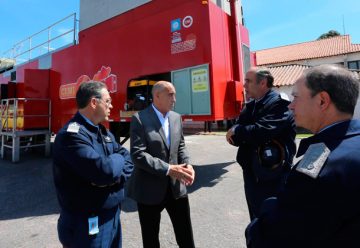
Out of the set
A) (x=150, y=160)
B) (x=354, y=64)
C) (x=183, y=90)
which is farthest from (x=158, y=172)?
(x=354, y=64)

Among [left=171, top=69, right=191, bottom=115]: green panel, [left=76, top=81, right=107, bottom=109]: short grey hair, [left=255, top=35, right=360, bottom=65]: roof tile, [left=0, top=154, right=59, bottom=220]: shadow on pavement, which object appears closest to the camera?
[left=76, top=81, right=107, bottom=109]: short grey hair

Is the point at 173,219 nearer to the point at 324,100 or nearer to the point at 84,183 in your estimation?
the point at 84,183

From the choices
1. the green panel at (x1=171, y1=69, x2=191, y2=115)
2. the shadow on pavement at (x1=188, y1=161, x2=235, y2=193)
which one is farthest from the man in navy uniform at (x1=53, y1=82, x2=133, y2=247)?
the shadow on pavement at (x1=188, y1=161, x2=235, y2=193)

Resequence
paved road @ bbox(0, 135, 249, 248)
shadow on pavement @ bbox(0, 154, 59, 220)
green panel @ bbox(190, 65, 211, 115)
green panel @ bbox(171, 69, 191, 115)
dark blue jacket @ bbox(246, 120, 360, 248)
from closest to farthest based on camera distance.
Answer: dark blue jacket @ bbox(246, 120, 360, 248) < paved road @ bbox(0, 135, 249, 248) < green panel @ bbox(190, 65, 211, 115) < green panel @ bbox(171, 69, 191, 115) < shadow on pavement @ bbox(0, 154, 59, 220)

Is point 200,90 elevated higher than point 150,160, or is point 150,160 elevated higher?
point 200,90

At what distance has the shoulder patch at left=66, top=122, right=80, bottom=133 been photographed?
1.62 meters

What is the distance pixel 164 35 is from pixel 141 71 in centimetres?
73

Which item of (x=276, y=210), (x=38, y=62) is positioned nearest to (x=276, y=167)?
(x=276, y=210)

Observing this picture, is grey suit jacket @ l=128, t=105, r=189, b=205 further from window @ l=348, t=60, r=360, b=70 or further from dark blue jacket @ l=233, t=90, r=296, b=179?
window @ l=348, t=60, r=360, b=70

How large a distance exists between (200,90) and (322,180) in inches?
116

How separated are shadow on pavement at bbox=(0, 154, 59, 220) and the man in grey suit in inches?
95.5

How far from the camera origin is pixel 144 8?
4727 mm

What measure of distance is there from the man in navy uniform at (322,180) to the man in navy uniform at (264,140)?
109 centimetres

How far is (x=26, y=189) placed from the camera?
16.6 feet
